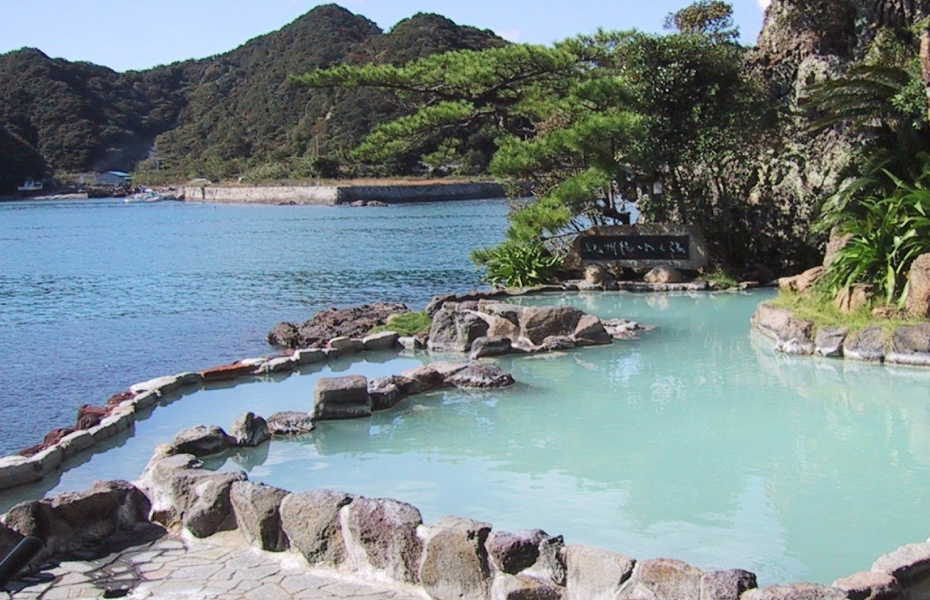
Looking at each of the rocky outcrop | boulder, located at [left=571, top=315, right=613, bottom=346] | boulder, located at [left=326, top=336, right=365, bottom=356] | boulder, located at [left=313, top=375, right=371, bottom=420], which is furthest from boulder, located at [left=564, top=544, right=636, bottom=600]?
boulder, located at [left=326, top=336, right=365, bottom=356]

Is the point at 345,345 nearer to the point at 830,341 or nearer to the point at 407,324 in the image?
the point at 407,324

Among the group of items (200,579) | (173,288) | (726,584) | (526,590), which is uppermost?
(726,584)

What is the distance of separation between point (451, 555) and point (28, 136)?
4587 inches

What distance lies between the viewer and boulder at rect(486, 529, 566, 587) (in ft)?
17.1

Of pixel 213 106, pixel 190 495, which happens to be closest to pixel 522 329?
pixel 190 495

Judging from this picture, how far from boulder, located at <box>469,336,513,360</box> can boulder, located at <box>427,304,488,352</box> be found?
1.59 feet

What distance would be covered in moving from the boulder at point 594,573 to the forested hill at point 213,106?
260 ft

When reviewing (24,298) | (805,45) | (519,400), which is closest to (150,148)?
(24,298)

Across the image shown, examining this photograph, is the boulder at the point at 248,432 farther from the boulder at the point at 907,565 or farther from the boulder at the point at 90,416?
the boulder at the point at 907,565

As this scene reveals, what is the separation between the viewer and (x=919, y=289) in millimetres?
10969

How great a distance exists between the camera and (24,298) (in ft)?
76.0

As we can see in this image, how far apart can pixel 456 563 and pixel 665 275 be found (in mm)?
13391

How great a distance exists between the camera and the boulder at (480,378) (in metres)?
10.6

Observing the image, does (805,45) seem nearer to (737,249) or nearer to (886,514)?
(737,249)
